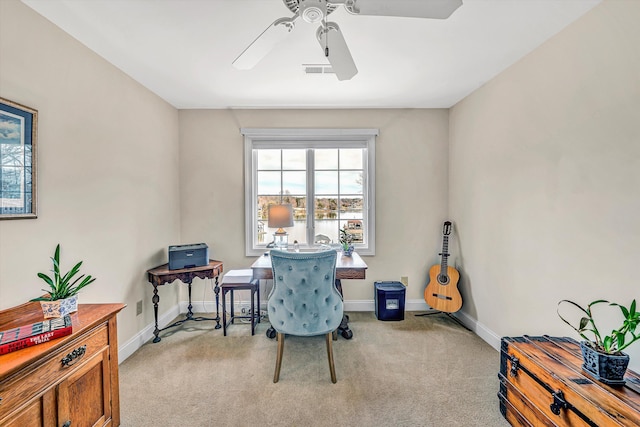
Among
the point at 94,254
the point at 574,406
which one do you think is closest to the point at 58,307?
the point at 94,254

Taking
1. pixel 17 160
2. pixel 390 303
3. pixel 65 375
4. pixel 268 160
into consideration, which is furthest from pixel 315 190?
pixel 65 375

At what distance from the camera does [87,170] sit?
2.06m

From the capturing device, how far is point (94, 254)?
6.96 ft

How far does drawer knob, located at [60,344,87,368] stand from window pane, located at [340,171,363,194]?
276 centimetres

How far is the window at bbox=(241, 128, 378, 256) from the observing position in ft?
11.3

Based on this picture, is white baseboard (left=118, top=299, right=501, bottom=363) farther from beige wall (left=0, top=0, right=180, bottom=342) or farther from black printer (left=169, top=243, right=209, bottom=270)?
black printer (left=169, top=243, right=209, bottom=270)

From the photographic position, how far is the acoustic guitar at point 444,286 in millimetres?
3064

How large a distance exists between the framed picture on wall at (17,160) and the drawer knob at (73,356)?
0.83 m

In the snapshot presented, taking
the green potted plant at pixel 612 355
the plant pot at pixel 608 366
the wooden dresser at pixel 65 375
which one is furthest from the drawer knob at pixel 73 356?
the plant pot at pixel 608 366

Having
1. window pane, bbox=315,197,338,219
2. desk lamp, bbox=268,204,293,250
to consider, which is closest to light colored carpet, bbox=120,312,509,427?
desk lamp, bbox=268,204,293,250

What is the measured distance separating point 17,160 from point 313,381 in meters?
→ 2.33

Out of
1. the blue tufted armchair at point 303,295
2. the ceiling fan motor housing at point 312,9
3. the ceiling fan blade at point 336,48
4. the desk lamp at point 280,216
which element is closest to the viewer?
the ceiling fan motor housing at point 312,9

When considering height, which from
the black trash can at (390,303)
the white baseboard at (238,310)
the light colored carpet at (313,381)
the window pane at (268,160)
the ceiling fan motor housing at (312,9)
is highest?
the ceiling fan motor housing at (312,9)

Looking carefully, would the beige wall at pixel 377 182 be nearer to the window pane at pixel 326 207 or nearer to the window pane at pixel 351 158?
the window pane at pixel 351 158
